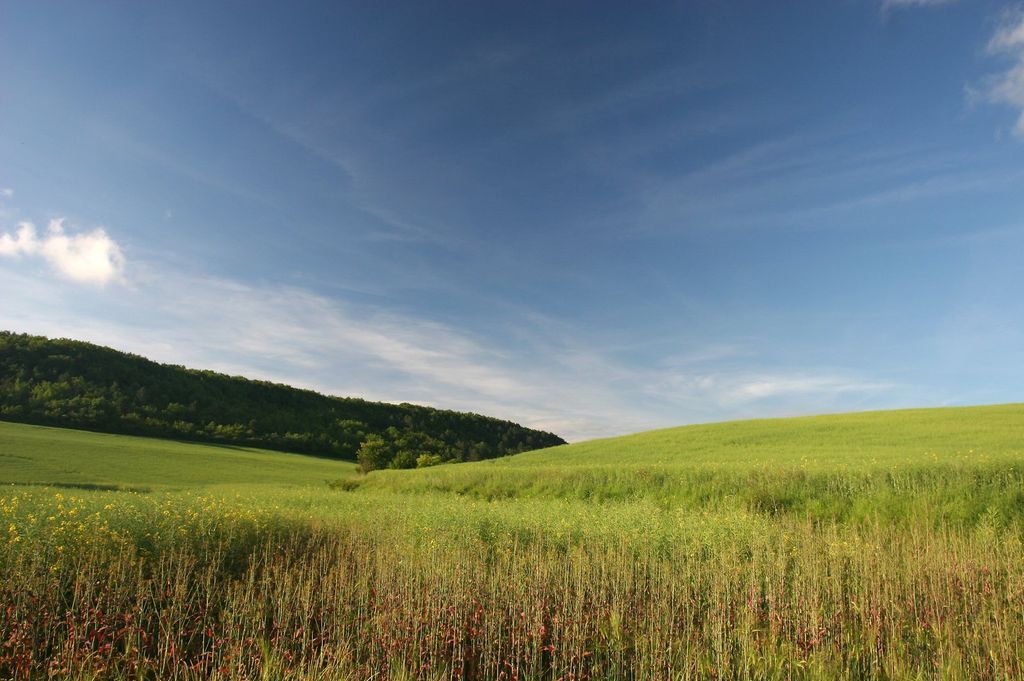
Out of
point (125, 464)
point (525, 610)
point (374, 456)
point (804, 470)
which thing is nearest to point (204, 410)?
point (374, 456)

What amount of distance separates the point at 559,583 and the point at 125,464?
45010 millimetres

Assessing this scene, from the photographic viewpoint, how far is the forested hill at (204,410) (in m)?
64.7

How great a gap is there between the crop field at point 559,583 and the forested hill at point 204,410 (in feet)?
140

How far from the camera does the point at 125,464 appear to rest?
42.2 metres

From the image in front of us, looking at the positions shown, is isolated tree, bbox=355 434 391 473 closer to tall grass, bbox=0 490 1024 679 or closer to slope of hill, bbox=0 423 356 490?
slope of hill, bbox=0 423 356 490

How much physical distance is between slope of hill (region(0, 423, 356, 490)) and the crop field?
20.7 m

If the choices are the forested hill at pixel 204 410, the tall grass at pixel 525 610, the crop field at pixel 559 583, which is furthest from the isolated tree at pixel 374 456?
the tall grass at pixel 525 610

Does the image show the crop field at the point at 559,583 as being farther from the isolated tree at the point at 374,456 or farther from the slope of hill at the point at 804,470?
the isolated tree at the point at 374,456

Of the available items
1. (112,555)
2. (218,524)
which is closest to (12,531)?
(112,555)

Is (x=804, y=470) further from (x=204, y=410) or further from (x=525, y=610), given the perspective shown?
(x=204, y=410)

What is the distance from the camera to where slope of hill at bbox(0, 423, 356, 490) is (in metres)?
35.0

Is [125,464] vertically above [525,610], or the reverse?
[525,610]

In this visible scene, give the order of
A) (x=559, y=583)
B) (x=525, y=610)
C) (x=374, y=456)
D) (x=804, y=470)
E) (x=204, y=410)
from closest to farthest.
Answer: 1. (x=525, y=610)
2. (x=559, y=583)
3. (x=804, y=470)
4. (x=374, y=456)
5. (x=204, y=410)

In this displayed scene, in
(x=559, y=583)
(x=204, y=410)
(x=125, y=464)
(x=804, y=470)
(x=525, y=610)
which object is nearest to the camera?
(x=525, y=610)
